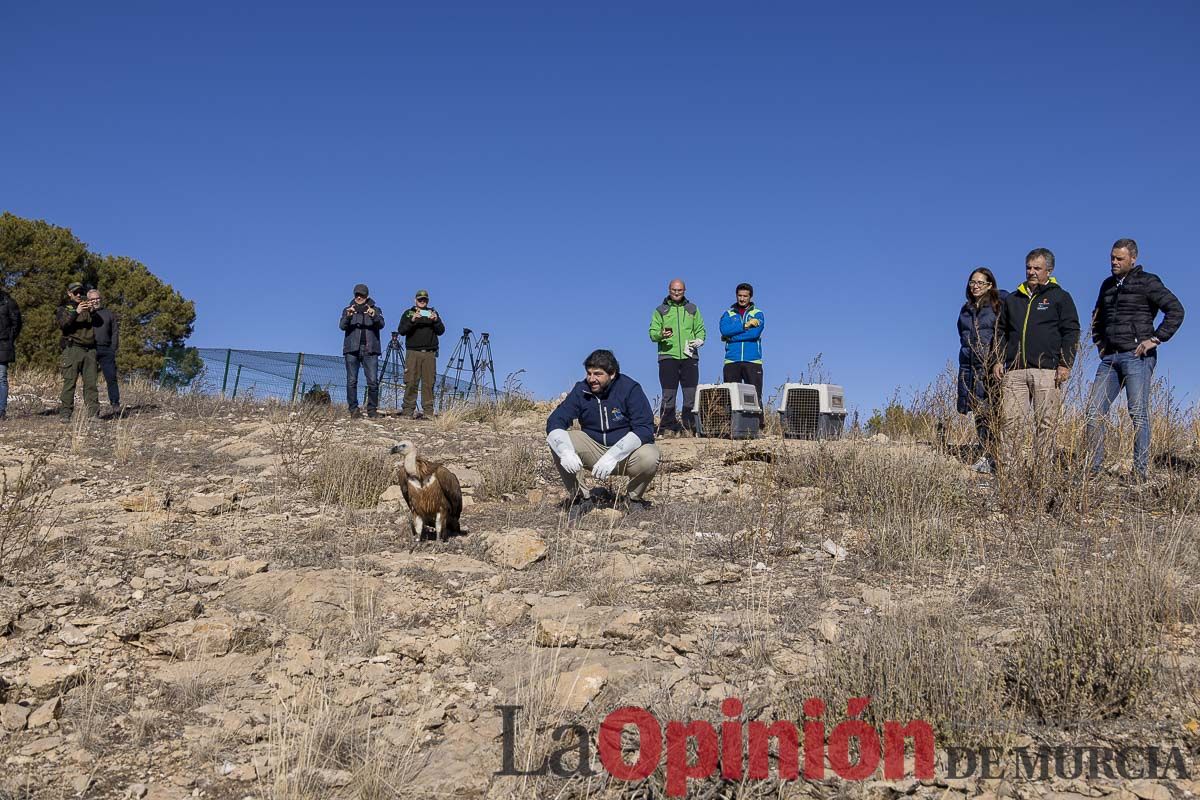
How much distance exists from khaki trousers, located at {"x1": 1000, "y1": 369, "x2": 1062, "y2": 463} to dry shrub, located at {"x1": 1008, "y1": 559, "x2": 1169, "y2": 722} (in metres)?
2.54

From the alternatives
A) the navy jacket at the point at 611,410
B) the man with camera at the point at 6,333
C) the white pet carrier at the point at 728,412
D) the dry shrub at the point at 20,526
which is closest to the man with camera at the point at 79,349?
the man with camera at the point at 6,333

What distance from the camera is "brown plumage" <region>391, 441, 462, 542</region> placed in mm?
5863

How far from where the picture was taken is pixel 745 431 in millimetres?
9977

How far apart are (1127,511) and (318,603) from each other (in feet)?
17.7

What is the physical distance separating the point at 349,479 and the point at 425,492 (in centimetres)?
179

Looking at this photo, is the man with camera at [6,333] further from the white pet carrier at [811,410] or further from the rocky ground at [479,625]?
the white pet carrier at [811,410]

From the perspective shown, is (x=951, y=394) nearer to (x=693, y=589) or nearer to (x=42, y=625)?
(x=693, y=589)

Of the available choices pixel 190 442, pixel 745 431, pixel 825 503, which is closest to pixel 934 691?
pixel 825 503

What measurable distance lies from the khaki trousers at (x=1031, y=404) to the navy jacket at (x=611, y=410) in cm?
257

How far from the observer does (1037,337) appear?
723cm

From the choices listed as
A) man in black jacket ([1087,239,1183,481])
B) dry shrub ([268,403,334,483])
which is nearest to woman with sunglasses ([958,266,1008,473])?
man in black jacket ([1087,239,1183,481])

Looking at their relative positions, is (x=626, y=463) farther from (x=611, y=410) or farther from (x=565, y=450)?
(x=565, y=450)

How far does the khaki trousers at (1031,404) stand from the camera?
629cm

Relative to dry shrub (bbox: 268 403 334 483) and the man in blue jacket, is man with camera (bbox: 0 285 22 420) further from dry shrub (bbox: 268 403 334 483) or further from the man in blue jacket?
the man in blue jacket
